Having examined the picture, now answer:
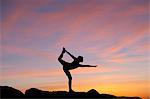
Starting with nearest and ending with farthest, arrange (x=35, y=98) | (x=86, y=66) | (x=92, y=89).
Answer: (x=35, y=98)
(x=86, y=66)
(x=92, y=89)

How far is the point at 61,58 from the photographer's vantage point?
2061cm

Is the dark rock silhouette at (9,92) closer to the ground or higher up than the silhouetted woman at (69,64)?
closer to the ground

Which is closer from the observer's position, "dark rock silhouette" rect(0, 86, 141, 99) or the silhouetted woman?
"dark rock silhouette" rect(0, 86, 141, 99)

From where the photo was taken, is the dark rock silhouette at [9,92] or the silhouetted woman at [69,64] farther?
the silhouetted woman at [69,64]

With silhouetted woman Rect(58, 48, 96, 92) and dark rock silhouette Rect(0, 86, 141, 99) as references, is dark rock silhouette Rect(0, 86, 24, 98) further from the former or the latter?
silhouetted woman Rect(58, 48, 96, 92)

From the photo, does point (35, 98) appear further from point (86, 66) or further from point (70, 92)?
point (86, 66)

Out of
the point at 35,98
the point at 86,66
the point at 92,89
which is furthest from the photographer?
the point at 92,89

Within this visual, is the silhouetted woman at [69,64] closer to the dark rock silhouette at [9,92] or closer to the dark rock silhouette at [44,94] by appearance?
the dark rock silhouette at [44,94]

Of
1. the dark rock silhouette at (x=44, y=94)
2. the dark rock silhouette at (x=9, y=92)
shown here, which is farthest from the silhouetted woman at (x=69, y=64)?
the dark rock silhouette at (x=9, y=92)

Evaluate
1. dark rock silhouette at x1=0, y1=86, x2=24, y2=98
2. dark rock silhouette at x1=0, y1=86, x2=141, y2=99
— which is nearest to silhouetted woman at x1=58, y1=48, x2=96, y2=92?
dark rock silhouette at x1=0, y1=86, x2=141, y2=99

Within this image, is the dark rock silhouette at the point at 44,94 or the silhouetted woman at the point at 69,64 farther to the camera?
the silhouetted woman at the point at 69,64

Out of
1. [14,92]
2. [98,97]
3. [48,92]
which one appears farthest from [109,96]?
[14,92]

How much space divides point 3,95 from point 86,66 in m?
6.35

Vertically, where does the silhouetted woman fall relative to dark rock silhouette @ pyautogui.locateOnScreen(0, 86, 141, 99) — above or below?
above
